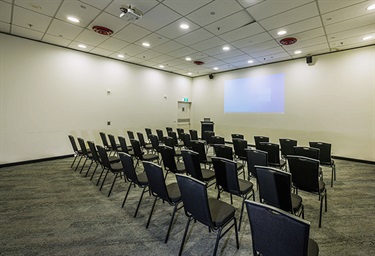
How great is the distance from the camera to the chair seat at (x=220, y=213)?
1.84m

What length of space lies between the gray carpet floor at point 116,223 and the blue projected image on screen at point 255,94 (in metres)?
4.47

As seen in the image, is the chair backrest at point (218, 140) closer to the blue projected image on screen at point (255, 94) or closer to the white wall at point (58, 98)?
the blue projected image on screen at point (255, 94)

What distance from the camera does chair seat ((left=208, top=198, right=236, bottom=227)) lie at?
1839 mm

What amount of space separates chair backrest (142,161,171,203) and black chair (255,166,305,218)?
1.19m

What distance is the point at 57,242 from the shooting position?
86.8 inches

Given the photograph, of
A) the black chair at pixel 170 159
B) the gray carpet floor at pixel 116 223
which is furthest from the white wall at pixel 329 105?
the black chair at pixel 170 159

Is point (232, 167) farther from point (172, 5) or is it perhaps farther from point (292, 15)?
point (292, 15)

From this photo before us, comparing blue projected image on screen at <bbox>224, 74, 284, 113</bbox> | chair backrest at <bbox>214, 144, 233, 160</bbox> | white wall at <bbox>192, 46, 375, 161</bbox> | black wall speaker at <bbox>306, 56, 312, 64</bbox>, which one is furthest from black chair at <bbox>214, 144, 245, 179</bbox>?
black wall speaker at <bbox>306, 56, 312, 64</bbox>

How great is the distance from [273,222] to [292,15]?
444 centimetres

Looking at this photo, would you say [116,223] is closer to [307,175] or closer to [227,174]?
[227,174]

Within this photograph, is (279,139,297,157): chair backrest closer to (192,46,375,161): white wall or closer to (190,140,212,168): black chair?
(190,140,212,168): black chair

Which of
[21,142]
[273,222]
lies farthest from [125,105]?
[273,222]

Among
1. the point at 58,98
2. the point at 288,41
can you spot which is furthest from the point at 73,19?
the point at 288,41

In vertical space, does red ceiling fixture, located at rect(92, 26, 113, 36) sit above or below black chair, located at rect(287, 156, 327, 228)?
above
